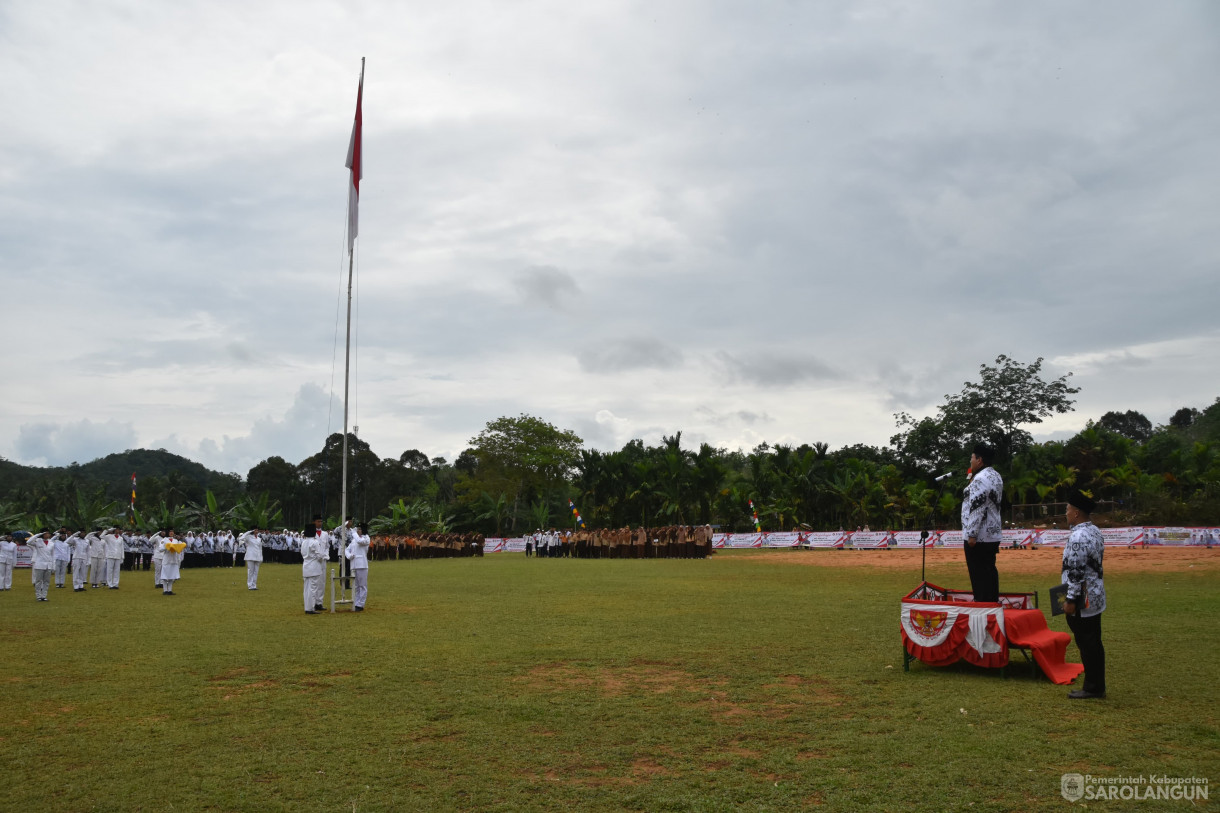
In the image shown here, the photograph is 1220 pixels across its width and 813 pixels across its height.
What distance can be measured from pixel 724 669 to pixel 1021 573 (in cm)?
1870

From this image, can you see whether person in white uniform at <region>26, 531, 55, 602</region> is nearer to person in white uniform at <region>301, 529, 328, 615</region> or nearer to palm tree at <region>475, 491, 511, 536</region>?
person in white uniform at <region>301, 529, 328, 615</region>

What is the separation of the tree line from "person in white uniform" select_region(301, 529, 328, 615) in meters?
28.2

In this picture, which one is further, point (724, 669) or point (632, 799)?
point (724, 669)

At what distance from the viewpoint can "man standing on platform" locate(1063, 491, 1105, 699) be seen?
7195mm

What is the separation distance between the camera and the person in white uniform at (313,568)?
16078mm

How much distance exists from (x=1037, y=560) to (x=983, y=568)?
24.0 meters

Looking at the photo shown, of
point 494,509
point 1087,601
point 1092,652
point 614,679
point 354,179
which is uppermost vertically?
point 354,179

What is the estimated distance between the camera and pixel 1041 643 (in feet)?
26.9

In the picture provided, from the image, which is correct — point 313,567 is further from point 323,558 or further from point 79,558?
point 79,558

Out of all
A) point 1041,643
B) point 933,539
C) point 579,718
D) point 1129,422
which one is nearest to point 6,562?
point 579,718

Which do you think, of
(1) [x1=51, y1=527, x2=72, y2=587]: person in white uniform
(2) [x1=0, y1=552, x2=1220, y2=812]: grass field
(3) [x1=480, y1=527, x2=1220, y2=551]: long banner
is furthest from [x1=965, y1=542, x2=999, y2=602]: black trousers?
(1) [x1=51, y1=527, x2=72, y2=587]: person in white uniform

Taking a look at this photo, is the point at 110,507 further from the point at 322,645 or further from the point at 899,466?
the point at 899,466

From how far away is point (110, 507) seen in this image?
42.5 m

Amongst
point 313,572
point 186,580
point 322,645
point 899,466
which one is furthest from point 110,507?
point 899,466
